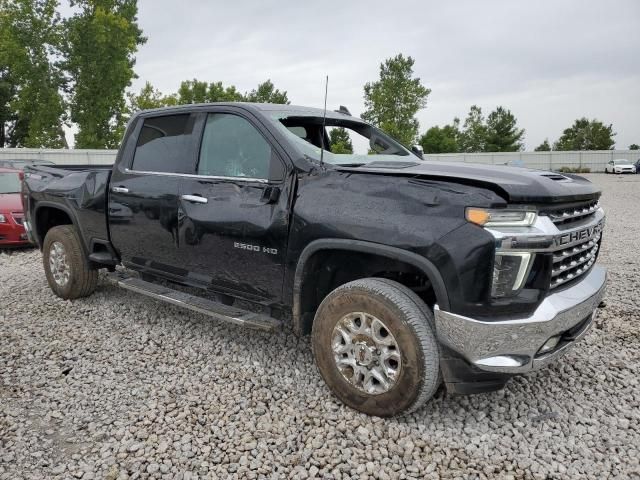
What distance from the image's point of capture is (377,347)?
2.85 meters

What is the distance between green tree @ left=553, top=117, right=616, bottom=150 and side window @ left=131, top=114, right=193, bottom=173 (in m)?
64.3

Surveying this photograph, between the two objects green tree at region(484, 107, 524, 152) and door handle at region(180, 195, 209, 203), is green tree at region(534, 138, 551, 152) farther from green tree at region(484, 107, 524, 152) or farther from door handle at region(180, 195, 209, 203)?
door handle at region(180, 195, 209, 203)

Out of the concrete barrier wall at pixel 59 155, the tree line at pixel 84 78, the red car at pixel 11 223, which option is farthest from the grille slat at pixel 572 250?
the tree line at pixel 84 78

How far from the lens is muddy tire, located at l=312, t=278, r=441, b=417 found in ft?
8.88

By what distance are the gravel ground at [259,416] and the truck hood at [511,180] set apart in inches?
52.3

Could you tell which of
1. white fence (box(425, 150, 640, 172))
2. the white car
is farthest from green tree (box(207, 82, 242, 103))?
the white car

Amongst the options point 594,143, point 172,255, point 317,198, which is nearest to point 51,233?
point 172,255

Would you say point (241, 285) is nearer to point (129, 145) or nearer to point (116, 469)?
point (116, 469)

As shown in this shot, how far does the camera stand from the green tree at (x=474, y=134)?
58.1 metres

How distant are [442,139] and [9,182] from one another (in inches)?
2336

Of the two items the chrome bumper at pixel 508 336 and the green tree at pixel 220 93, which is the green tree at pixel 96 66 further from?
the chrome bumper at pixel 508 336

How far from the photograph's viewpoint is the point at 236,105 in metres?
3.77

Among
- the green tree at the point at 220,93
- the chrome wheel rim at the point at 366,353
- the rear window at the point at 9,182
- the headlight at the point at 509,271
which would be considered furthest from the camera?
the green tree at the point at 220,93

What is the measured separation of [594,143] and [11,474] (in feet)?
223
